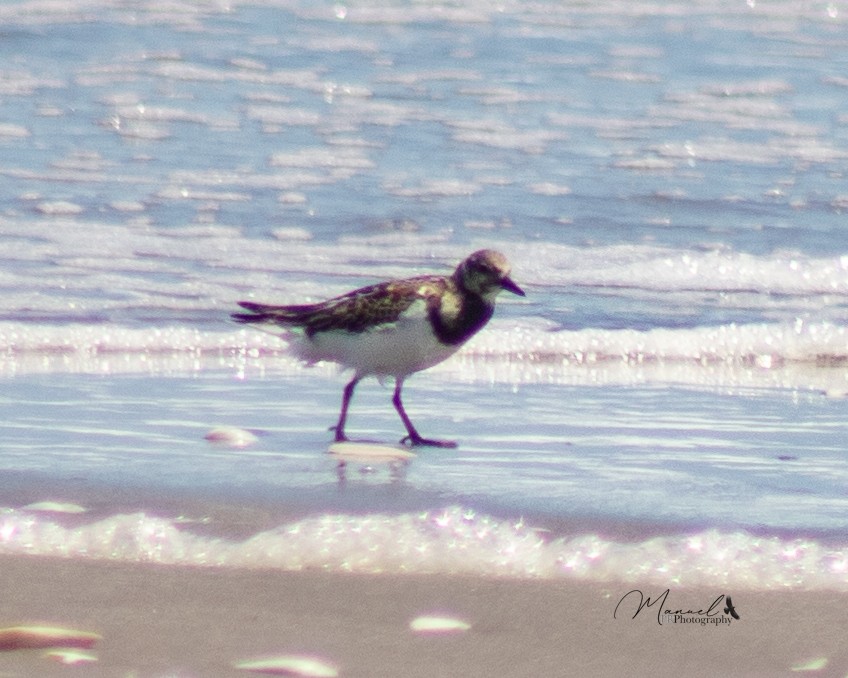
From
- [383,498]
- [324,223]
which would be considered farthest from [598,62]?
[383,498]

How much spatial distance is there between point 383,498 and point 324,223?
5.04m

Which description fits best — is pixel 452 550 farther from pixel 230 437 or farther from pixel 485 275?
pixel 485 275

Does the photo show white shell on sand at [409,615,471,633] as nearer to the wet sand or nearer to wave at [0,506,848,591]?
the wet sand

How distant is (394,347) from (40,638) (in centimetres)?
233

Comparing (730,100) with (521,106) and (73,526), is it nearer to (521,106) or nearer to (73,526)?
(521,106)

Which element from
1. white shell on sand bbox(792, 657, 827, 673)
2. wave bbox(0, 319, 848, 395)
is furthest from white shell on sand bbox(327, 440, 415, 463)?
white shell on sand bbox(792, 657, 827, 673)

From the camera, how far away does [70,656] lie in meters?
2.94

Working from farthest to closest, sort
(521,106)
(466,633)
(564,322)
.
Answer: (521,106), (564,322), (466,633)

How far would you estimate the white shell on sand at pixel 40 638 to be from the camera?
9.75ft

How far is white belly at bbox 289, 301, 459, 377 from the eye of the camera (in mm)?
5145

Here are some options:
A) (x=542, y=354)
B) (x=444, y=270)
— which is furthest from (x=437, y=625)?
(x=444, y=270)

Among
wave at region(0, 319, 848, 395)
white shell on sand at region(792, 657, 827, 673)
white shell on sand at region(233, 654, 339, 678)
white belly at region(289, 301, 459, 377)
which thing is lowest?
white shell on sand at region(233, 654, 339, 678)

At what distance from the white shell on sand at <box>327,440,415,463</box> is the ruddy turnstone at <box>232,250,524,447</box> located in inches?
4.4

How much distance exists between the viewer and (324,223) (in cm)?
908
